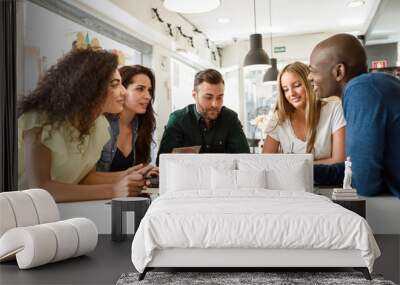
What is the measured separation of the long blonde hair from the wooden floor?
4.36 feet

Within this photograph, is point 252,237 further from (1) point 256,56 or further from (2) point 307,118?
(1) point 256,56

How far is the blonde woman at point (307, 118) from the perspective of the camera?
482 centimetres

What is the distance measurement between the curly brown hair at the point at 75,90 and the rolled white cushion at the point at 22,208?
3.80ft

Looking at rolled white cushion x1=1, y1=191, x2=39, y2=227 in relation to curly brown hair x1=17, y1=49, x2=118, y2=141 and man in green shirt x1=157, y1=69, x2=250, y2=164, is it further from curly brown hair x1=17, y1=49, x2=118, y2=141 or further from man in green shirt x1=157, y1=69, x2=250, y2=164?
man in green shirt x1=157, y1=69, x2=250, y2=164

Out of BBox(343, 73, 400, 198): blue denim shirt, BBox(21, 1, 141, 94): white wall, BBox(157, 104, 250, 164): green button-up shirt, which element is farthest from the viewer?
BBox(157, 104, 250, 164): green button-up shirt

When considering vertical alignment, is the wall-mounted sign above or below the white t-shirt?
above

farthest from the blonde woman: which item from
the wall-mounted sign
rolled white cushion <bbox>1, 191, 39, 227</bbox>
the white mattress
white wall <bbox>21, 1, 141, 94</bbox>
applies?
rolled white cushion <bbox>1, 191, 39, 227</bbox>

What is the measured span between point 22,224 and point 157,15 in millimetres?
2494

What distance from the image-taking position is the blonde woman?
4.82m

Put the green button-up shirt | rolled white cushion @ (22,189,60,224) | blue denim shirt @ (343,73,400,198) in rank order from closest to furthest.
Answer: rolled white cushion @ (22,189,60,224) < blue denim shirt @ (343,73,400,198) < the green button-up shirt

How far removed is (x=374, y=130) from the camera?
4238 millimetres

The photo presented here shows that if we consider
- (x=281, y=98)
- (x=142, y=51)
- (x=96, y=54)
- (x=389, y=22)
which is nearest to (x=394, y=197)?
(x=281, y=98)

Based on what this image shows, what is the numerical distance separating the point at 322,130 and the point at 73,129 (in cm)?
256

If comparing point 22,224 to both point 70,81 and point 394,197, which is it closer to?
point 70,81
